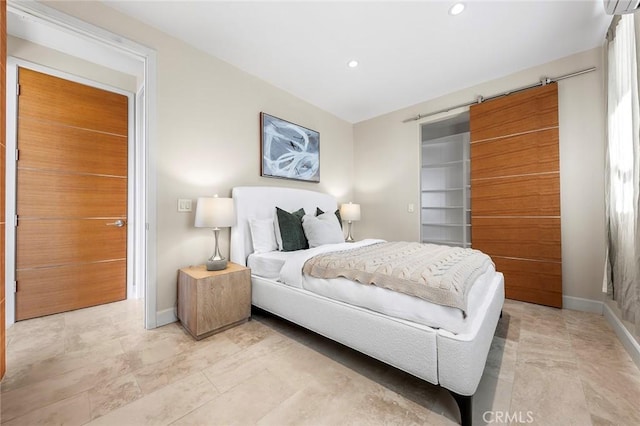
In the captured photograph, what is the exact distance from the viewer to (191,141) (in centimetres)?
245

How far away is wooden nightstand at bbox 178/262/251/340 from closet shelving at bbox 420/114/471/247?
3.09 meters

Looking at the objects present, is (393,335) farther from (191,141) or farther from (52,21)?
(52,21)

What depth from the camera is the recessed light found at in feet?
6.50

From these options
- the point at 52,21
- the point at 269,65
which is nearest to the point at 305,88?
the point at 269,65

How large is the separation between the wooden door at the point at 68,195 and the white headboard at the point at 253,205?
1.44m

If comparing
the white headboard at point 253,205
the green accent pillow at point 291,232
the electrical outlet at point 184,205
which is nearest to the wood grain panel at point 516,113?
the white headboard at point 253,205

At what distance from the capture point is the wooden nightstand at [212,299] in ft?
6.48

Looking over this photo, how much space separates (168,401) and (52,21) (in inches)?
104

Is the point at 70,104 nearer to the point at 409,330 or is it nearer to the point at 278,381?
the point at 278,381

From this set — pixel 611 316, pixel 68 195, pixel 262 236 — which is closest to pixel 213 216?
pixel 262 236

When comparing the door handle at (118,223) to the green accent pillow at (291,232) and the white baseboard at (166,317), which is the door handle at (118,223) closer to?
the white baseboard at (166,317)

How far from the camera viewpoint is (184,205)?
2.40 meters

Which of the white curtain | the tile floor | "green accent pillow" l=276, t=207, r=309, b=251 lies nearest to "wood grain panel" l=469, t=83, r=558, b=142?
the white curtain

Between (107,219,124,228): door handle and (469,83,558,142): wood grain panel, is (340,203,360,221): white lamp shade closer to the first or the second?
(469,83,558,142): wood grain panel
